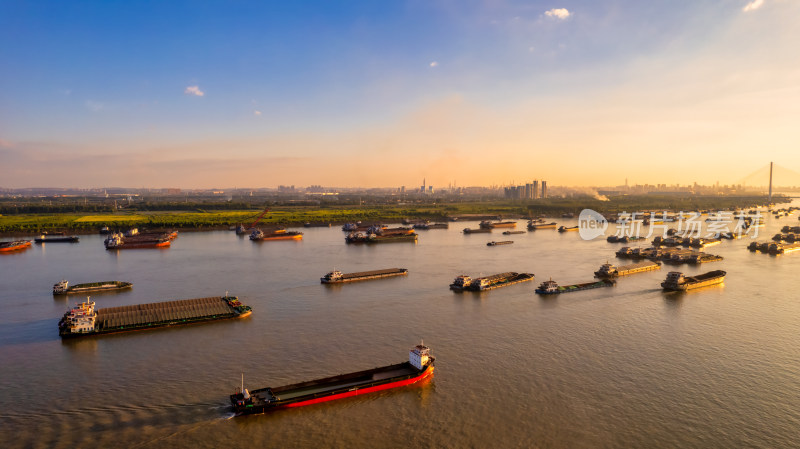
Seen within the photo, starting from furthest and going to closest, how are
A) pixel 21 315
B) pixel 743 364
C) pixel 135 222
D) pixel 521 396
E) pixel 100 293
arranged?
1. pixel 135 222
2. pixel 100 293
3. pixel 21 315
4. pixel 743 364
5. pixel 521 396

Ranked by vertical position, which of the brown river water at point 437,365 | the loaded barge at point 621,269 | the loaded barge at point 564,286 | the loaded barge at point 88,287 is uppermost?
the loaded barge at point 621,269

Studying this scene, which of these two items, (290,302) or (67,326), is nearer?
(67,326)

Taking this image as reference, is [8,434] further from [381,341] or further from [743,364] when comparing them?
[743,364]

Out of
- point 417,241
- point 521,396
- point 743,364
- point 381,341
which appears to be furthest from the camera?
point 417,241

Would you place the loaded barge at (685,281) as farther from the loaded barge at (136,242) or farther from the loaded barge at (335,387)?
the loaded barge at (136,242)

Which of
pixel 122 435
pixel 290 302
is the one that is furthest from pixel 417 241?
pixel 122 435

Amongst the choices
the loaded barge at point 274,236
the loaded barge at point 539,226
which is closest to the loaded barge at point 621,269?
the loaded barge at point 539,226
